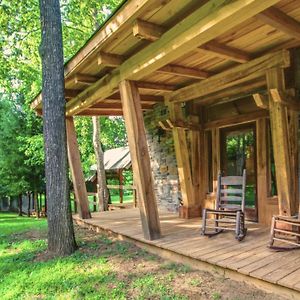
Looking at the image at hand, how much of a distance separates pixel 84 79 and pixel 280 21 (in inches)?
121

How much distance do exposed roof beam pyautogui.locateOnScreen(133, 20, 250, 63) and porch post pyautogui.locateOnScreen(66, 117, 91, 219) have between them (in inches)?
132

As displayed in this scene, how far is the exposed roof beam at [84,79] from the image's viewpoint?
4812 millimetres

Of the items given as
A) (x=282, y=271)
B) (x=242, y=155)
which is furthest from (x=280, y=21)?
(x=242, y=155)

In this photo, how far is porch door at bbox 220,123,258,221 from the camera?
4.95m

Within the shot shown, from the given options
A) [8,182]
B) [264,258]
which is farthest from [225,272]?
[8,182]

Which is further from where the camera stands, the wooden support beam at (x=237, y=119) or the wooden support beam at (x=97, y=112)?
the wooden support beam at (x=97, y=112)

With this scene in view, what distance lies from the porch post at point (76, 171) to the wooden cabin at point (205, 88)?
0.02 metres

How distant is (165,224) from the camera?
5176 millimetres

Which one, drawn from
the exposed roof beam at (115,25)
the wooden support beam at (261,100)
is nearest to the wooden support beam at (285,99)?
the wooden support beam at (261,100)

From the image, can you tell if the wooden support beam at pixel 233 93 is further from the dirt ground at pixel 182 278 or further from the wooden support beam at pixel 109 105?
the dirt ground at pixel 182 278

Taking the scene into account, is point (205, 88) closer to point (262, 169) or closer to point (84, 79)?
point (262, 169)

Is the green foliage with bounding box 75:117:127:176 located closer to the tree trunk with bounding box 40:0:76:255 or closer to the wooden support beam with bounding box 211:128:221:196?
the wooden support beam with bounding box 211:128:221:196

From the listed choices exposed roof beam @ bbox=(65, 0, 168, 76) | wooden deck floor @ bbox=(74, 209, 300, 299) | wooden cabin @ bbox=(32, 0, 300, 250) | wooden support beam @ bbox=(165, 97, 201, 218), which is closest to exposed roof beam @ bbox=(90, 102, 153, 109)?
wooden cabin @ bbox=(32, 0, 300, 250)

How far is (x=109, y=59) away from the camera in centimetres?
397
